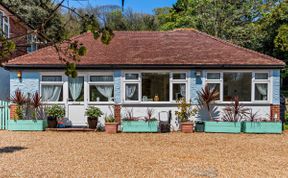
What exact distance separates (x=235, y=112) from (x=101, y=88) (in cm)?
614

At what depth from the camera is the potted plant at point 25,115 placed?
12.2 metres

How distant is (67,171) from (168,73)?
7806 millimetres

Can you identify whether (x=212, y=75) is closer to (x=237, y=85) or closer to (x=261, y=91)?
(x=237, y=85)

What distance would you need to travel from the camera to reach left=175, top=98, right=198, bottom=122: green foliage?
12289mm

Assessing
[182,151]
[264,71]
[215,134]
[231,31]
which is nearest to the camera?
[182,151]

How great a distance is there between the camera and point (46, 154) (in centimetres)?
777

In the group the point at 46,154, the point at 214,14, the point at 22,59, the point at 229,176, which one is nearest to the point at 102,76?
the point at 22,59

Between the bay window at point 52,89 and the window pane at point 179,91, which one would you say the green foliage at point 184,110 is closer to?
the window pane at point 179,91

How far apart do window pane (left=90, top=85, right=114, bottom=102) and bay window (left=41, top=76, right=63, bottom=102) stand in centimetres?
152

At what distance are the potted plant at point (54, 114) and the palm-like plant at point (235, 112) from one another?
739cm

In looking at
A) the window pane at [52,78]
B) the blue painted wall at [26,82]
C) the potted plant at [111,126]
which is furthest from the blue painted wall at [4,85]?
the potted plant at [111,126]

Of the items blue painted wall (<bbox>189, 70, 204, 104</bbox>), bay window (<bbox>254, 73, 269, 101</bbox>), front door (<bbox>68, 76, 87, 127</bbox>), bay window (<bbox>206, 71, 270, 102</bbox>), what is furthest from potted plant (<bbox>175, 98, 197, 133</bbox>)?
front door (<bbox>68, 76, 87, 127</bbox>)

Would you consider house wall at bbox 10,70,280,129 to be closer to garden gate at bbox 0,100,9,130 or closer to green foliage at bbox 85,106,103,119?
green foliage at bbox 85,106,103,119

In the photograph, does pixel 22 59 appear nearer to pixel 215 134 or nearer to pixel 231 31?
pixel 215 134
